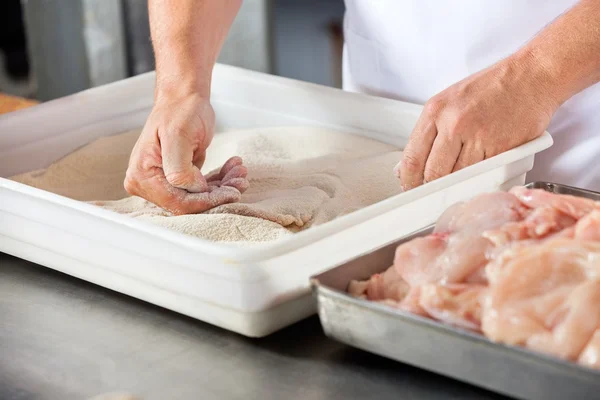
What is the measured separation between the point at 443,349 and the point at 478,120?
49 cm

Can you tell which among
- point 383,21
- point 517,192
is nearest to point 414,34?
point 383,21

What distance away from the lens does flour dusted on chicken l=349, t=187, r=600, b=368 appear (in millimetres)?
806

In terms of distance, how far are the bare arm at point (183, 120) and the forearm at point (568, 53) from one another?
0.45 m

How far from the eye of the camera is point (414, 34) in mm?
1595

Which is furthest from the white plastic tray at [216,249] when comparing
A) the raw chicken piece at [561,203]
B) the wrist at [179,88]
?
the wrist at [179,88]

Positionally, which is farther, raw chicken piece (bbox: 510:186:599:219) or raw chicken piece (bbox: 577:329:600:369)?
raw chicken piece (bbox: 510:186:599:219)

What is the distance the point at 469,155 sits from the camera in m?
1.25

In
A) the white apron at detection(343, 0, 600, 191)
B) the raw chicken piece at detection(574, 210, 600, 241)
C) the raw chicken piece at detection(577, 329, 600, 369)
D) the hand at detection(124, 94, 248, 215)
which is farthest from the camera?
the white apron at detection(343, 0, 600, 191)

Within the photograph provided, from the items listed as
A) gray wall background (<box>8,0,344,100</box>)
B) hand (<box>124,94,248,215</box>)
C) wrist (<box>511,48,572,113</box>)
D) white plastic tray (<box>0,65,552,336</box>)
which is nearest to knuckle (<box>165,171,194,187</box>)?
hand (<box>124,94,248,215</box>)

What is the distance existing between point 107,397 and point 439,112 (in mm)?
630

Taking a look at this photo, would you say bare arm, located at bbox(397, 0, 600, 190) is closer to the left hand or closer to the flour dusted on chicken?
the left hand

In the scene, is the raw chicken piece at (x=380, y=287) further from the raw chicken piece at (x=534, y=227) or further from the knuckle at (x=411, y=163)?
the knuckle at (x=411, y=163)

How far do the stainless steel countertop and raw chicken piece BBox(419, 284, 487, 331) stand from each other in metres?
0.08

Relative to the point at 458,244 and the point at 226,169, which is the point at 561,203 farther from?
the point at 226,169
